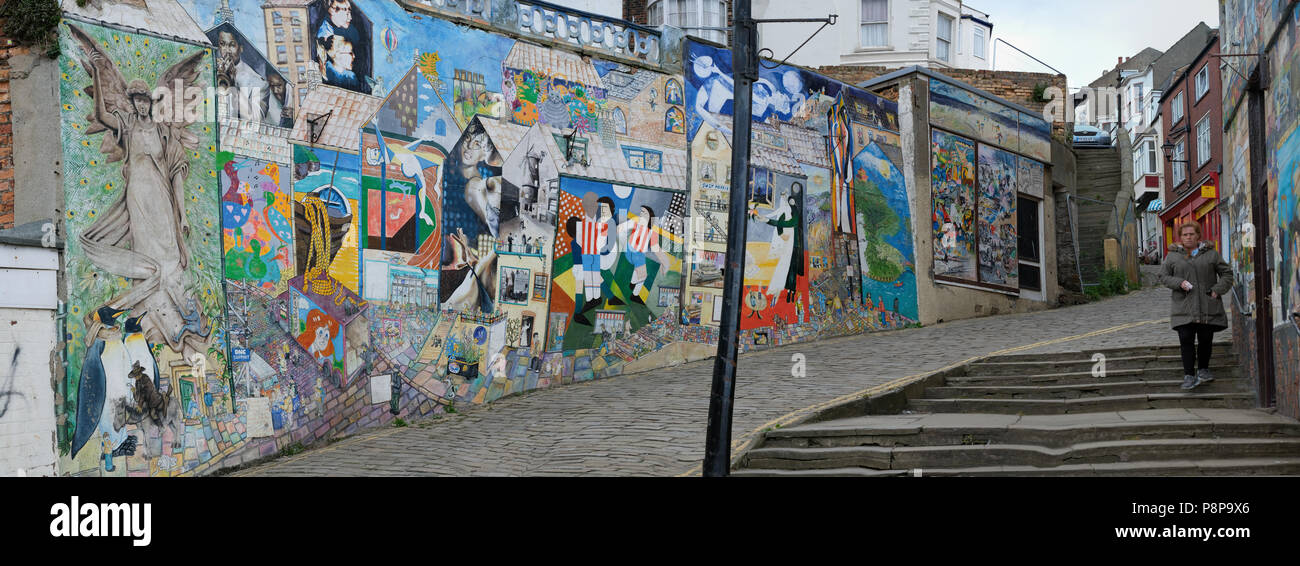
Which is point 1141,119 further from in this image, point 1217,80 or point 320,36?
point 320,36

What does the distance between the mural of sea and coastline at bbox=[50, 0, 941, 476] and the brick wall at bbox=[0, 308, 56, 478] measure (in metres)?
0.20

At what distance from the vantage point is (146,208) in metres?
10.3

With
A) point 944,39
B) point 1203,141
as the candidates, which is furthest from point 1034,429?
point 1203,141

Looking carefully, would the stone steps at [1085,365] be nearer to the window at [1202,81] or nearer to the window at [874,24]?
the window at [874,24]

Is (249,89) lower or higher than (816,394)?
higher

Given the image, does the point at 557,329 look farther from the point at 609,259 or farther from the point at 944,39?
the point at 944,39

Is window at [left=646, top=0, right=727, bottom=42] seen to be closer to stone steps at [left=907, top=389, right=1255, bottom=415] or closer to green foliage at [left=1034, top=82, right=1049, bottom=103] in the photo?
green foliage at [left=1034, top=82, right=1049, bottom=103]

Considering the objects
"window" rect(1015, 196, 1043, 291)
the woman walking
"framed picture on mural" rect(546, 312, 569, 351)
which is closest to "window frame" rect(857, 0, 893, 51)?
"window" rect(1015, 196, 1043, 291)

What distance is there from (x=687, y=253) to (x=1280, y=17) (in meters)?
8.75

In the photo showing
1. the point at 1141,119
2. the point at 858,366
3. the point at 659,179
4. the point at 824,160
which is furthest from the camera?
the point at 1141,119

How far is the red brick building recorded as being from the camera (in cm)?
3578

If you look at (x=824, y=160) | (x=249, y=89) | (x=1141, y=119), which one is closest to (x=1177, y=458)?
(x=249, y=89)

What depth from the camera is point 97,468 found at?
31.3ft

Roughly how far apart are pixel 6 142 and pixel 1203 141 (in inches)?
1492
